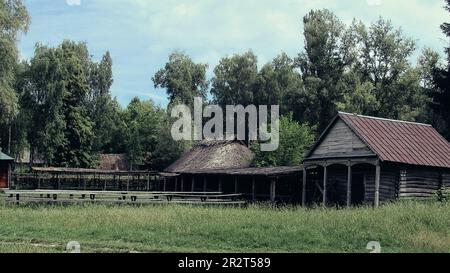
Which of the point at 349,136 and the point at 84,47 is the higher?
the point at 84,47

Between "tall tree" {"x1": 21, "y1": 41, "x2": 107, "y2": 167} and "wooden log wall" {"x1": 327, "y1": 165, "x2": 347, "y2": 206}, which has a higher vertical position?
"tall tree" {"x1": 21, "y1": 41, "x2": 107, "y2": 167}

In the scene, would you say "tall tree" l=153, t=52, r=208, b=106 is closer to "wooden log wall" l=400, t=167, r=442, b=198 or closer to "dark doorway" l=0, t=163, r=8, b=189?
"dark doorway" l=0, t=163, r=8, b=189

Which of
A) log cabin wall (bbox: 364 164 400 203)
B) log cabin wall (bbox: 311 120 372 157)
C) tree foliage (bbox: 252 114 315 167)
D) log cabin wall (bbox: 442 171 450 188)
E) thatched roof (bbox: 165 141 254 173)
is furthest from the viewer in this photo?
thatched roof (bbox: 165 141 254 173)

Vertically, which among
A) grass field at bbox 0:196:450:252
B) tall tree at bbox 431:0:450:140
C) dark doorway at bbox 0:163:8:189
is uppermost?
tall tree at bbox 431:0:450:140

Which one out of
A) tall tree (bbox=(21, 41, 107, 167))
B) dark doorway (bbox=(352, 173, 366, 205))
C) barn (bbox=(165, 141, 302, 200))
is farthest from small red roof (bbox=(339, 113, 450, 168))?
tall tree (bbox=(21, 41, 107, 167))

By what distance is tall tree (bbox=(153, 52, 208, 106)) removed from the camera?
7350cm

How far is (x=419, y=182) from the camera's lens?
3225cm

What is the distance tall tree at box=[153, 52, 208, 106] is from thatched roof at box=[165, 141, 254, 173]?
1547cm

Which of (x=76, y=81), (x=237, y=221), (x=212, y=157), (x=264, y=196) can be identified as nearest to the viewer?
(x=237, y=221)

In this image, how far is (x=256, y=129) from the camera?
61.8m

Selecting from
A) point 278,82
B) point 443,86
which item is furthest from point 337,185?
point 278,82

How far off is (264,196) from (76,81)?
34.9 meters
